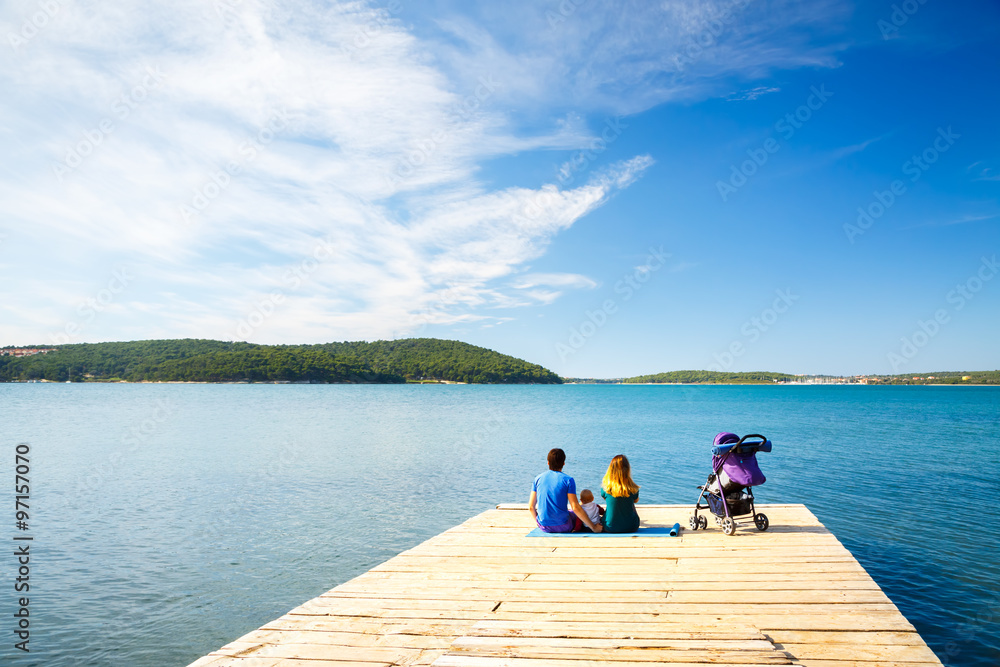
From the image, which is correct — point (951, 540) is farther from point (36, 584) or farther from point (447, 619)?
point (36, 584)

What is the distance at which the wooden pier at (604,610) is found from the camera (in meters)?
4.34

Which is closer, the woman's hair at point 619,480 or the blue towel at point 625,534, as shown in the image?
the woman's hair at point 619,480

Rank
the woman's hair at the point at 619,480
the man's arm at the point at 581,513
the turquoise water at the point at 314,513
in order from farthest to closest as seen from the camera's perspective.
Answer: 1. the man's arm at the point at 581,513
2. the woman's hair at the point at 619,480
3. the turquoise water at the point at 314,513

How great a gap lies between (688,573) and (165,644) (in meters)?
7.60

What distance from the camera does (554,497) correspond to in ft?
29.3

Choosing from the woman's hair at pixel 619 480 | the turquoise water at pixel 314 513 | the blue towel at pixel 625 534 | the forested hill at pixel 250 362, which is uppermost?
the forested hill at pixel 250 362

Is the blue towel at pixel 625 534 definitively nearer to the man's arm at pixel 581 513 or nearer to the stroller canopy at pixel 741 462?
the man's arm at pixel 581 513

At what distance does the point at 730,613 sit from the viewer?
5480mm

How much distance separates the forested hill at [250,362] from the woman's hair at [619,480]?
148767mm

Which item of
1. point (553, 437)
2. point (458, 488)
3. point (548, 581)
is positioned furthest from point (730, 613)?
Answer: point (553, 437)

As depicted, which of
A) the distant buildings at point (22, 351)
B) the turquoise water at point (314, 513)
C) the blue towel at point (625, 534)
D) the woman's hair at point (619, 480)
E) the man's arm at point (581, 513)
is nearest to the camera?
the turquoise water at point (314, 513)

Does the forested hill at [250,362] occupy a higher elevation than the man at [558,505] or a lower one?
higher

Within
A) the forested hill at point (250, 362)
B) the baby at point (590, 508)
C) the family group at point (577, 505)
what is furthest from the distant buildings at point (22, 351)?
the baby at point (590, 508)

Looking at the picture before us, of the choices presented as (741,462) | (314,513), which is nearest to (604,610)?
(741,462)
